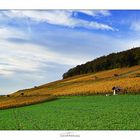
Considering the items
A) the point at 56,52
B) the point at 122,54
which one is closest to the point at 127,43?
the point at 122,54

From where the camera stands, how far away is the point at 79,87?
5898 millimetres

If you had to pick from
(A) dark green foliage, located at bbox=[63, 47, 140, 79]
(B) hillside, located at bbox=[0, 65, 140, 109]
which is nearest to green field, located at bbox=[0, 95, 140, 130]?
(B) hillside, located at bbox=[0, 65, 140, 109]

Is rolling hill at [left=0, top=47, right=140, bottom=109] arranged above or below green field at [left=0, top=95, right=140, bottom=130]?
above

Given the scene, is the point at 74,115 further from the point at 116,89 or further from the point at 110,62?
the point at 116,89

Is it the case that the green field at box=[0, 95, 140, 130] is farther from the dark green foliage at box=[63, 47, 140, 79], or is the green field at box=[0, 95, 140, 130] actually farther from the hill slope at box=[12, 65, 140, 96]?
the dark green foliage at box=[63, 47, 140, 79]

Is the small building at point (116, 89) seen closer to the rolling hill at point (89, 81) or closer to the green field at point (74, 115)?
the rolling hill at point (89, 81)

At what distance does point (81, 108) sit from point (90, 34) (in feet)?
2.78

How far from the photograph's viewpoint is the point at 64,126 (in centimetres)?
476

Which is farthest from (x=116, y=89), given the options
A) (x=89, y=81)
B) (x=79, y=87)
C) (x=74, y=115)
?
(x=74, y=115)

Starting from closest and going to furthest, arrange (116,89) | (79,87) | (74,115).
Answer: (74,115) < (79,87) < (116,89)

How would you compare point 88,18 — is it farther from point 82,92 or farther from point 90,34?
point 82,92

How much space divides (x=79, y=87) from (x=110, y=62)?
56 cm

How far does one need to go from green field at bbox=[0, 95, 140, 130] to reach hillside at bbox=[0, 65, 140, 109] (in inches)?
4.4

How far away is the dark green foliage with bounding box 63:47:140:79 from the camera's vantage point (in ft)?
17.1
